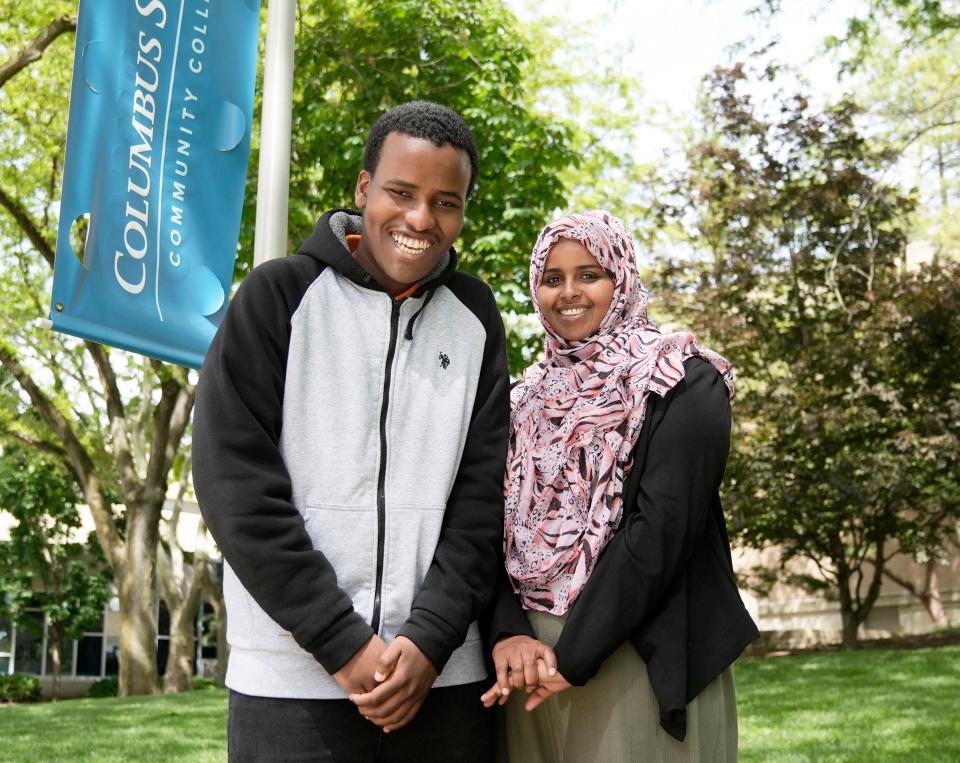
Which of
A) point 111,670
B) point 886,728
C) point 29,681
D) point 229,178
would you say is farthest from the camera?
point 111,670

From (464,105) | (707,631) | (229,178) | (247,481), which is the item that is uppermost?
(464,105)

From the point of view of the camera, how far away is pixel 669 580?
2.55m

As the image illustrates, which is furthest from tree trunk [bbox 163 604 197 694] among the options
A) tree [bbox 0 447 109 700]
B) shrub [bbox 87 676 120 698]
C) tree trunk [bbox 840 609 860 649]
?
tree trunk [bbox 840 609 860 649]

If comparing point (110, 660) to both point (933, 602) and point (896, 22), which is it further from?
point (896, 22)

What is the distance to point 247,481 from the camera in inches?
89.7

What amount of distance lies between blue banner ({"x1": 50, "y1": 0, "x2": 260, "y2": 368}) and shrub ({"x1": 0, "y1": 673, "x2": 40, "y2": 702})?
89.4 ft

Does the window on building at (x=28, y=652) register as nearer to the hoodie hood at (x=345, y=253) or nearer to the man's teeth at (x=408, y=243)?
the hoodie hood at (x=345, y=253)

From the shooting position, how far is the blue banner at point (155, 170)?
5.04m

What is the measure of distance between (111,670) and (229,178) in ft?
105

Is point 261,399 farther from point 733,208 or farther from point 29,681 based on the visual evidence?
point 29,681

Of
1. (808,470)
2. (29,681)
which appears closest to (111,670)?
(29,681)

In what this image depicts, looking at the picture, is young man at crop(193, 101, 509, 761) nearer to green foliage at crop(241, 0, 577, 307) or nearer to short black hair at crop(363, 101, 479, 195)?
short black hair at crop(363, 101, 479, 195)

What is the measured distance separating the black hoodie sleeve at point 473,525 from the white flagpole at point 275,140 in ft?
6.91

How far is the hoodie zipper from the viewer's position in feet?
7.82
